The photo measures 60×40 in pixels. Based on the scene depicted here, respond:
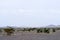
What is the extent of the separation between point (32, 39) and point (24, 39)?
132 cm

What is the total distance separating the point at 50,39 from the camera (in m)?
36.8

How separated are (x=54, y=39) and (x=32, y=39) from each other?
3.68m

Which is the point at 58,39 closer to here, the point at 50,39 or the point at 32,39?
the point at 50,39

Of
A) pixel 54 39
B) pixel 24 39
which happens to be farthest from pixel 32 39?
pixel 54 39

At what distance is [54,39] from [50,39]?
2.14 ft

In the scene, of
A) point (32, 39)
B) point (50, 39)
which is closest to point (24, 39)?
point (32, 39)

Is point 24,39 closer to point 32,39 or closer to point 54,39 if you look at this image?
point 32,39

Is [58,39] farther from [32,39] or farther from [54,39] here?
[32,39]

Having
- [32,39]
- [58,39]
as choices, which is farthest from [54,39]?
[32,39]

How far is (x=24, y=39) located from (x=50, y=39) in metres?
4.30

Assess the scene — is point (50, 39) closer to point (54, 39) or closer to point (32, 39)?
point (54, 39)

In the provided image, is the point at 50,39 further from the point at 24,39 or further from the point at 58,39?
the point at 24,39

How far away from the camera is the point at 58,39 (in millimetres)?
36594

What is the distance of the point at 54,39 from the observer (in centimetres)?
3662
